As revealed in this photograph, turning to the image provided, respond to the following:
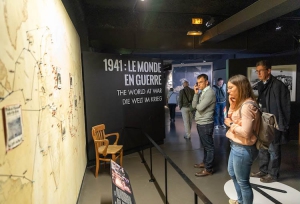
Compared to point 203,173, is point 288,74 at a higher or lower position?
higher

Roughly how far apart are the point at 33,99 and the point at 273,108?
2.91 m

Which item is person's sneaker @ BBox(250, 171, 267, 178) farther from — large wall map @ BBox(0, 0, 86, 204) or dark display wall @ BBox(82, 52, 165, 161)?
large wall map @ BBox(0, 0, 86, 204)

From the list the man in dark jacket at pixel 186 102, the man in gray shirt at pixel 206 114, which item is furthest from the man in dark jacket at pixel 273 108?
the man in dark jacket at pixel 186 102

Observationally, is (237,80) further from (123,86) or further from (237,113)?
(123,86)

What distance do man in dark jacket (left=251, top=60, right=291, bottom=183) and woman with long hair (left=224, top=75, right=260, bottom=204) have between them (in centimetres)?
111

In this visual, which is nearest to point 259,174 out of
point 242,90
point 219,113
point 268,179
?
point 268,179

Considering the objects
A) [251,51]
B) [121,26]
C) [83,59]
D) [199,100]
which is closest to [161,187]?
[199,100]

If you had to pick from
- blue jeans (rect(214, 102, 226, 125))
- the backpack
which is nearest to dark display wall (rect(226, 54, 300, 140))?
blue jeans (rect(214, 102, 226, 125))

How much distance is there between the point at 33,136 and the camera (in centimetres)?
120

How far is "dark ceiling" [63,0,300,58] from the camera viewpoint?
424 cm

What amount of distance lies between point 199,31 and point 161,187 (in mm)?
3818

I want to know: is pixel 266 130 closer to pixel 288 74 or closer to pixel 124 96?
pixel 124 96

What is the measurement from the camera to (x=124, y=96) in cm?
445

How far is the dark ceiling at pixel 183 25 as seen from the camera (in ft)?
13.9
